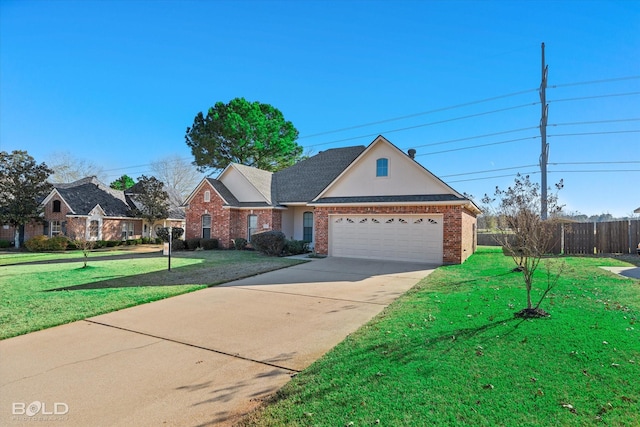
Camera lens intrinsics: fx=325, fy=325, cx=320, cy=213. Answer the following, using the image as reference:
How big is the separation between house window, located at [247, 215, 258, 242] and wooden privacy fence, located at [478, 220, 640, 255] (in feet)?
58.6

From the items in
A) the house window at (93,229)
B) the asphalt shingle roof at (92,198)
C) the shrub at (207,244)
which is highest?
the asphalt shingle roof at (92,198)

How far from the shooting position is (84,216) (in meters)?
25.6

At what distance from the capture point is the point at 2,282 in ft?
32.8

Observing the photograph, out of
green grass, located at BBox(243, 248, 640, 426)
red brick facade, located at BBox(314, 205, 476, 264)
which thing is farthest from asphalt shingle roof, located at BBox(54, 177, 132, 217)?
green grass, located at BBox(243, 248, 640, 426)

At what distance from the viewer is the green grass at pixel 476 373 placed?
9.94 feet

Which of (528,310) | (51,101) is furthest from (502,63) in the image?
(51,101)

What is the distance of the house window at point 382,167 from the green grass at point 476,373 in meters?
10.3

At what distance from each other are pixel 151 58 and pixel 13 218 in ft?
58.6

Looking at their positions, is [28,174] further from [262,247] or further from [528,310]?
[528,310]

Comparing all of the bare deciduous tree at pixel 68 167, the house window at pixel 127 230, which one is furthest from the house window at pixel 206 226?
the bare deciduous tree at pixel 68 167

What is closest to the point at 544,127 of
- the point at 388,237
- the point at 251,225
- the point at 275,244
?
the point at 388,237

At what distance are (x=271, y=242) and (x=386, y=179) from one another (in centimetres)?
676

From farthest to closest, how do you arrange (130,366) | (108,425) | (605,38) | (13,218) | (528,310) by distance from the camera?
(13,218)
(605,38)
(528,310)
(130,366)
(108,425)

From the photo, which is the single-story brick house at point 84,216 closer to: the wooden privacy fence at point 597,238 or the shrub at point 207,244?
the shrub at point 207,244
